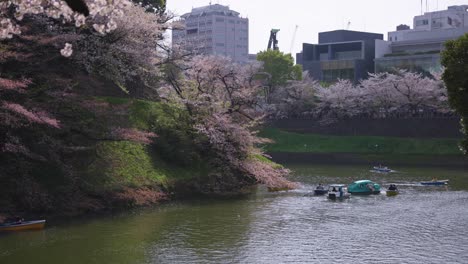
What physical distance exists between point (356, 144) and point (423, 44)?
40606 mm

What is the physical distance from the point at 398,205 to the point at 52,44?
2205 cm

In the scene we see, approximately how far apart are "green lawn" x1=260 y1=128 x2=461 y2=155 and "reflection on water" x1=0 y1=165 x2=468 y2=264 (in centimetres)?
3234

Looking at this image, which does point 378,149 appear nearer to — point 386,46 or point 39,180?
point 386,46

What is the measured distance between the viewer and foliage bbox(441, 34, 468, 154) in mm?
24000

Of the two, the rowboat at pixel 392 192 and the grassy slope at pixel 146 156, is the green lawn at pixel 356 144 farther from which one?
the grassy slope at pixel 146 156

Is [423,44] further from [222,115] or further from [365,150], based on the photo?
[222,115]

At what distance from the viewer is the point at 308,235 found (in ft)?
82.1

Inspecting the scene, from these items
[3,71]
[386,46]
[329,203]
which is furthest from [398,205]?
[386,46]

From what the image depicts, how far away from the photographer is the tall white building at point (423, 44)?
9112 centimetres

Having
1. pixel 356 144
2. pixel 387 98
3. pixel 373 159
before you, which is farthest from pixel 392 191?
pixel 387 98

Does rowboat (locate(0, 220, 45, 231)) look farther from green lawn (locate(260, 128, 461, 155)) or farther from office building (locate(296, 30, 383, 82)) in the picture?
office building (locate(296, 30, 383, 82))

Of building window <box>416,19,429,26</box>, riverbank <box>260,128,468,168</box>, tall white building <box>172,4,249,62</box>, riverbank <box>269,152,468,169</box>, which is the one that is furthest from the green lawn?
tall white building <box>172,4,249,62</box>

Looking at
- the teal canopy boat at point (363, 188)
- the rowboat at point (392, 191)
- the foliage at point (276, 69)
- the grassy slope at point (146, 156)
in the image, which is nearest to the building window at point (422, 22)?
the foliage at point (276, 69)

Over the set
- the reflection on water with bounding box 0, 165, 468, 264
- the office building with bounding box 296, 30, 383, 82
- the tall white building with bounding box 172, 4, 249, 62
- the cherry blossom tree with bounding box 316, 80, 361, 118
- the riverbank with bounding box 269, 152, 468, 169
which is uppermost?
the tall white building with bounding box 172, 4, 249, 62
